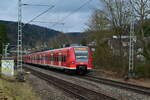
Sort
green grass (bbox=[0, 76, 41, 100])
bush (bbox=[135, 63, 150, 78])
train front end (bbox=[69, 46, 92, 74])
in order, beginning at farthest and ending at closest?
train front end (bbox=[69, 46, 92, 74]) → bush (bbox=[135, 63, 150, 78]) → green grass (bbox=[0, 76, 41, 100])

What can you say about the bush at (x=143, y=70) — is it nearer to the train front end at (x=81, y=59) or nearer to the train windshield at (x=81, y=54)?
the train front end at (x=81, y=59)

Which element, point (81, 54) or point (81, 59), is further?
point (81, 54)

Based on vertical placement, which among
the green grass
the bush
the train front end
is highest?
the train front end

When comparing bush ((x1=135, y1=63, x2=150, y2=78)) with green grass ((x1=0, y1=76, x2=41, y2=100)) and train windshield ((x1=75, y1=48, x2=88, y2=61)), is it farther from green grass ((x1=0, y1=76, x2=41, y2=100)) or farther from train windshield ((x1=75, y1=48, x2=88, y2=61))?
green grass ((x1=0, y1=76, x2=41, y2=100))

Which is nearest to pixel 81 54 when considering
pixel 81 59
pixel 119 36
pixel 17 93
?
pixel 81 59

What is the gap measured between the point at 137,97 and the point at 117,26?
18.6 metres

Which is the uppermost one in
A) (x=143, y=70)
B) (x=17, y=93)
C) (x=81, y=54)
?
(x=81, y=54)

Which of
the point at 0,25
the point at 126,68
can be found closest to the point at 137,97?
the point at 126,68

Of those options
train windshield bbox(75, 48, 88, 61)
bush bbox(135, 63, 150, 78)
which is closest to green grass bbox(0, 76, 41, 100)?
bush bbox(135, 63, 150, 78)

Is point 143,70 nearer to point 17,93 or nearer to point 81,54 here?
point 81,54

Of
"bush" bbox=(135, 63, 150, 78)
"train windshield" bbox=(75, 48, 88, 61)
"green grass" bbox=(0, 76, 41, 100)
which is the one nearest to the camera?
"green grass" bbox=(0, 76, 41, 100)

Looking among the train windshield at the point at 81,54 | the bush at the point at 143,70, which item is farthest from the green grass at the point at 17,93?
the train windshield at the point at 81,54

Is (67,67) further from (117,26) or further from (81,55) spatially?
(117,26)

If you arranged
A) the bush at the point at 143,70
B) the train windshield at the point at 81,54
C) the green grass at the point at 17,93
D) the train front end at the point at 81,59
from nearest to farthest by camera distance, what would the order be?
the green grass at the point at 17,93 < the bush at the point at 143,70 < the train front end at the point at 81,59 < the train windshield at the point at 81,54
